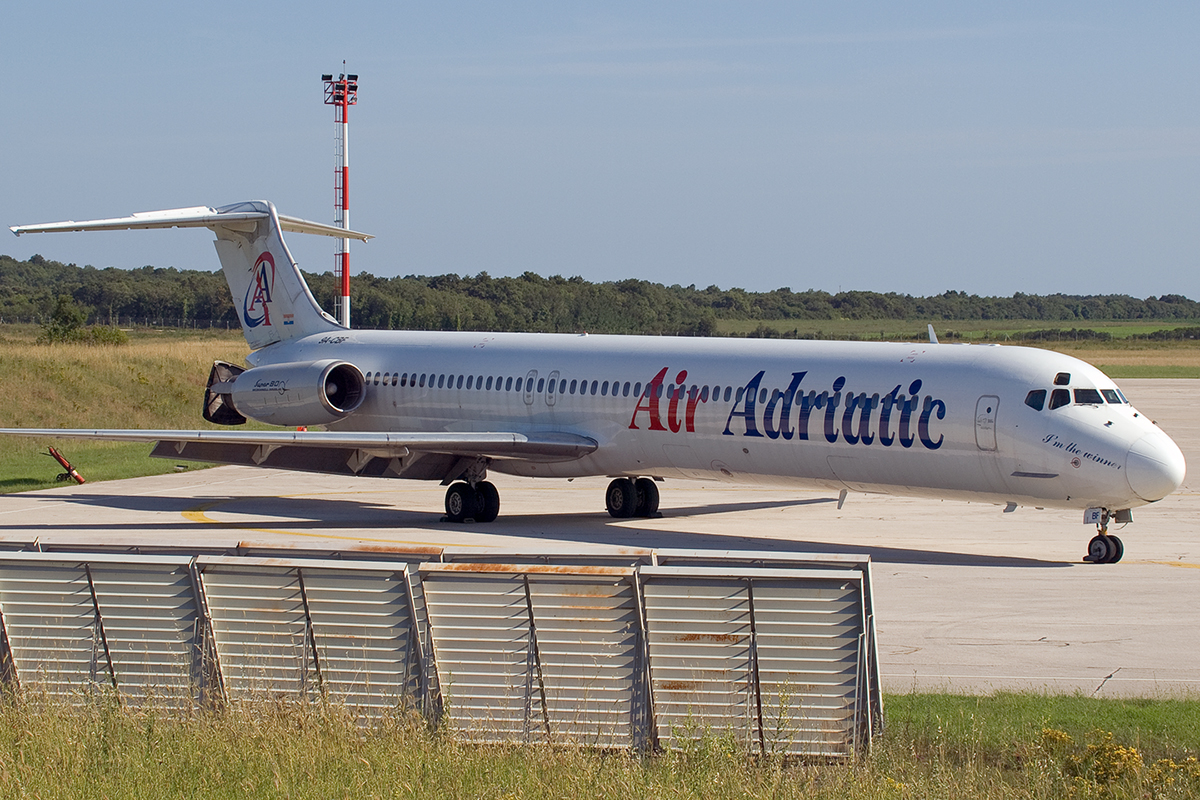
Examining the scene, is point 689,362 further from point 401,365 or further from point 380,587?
point 380,587

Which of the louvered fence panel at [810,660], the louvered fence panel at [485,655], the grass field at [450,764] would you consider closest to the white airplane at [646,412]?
the grass field at [450,764]

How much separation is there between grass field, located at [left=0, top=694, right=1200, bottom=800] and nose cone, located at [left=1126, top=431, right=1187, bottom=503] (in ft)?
28.3

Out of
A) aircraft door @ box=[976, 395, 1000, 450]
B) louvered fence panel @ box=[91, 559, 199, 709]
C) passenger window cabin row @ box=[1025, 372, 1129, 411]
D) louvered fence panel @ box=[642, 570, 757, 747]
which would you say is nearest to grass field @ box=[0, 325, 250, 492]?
aircraft door @ box=[976, 395, 1000, 450]

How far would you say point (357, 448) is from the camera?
23047 millimetres

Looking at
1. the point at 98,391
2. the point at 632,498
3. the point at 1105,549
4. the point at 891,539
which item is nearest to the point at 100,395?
the point at 98,391

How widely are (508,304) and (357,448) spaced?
4133 cm

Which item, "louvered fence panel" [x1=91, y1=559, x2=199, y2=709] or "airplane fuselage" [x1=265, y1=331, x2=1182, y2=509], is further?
"airplane fuselage" [x1=265, y1=331, x2=1182, y2=509]

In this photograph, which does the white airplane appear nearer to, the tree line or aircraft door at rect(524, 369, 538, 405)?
aircraft door at rect(524, 369, 538, 405)

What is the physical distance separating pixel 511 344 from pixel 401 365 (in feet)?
8.02

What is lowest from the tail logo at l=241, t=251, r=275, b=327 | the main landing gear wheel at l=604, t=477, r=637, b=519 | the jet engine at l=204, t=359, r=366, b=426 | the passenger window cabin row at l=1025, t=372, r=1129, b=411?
the main landing gear wheel at l=604, t=477, r=637, b=519

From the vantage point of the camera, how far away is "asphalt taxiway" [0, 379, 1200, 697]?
41.9ft

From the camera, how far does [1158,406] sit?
50469 mm

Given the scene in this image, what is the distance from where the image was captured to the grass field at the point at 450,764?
7926 millimetres

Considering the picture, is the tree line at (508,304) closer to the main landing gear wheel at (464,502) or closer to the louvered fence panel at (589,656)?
the main landing gear wheel at (464,502)
